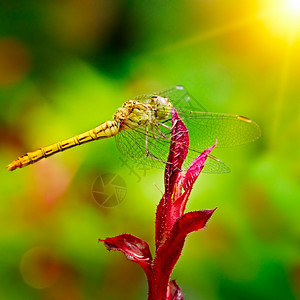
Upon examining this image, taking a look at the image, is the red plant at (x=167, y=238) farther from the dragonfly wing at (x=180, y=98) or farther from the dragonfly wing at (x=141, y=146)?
the dragonfly wing at (x=180, y=98)

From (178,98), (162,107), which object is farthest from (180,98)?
(162,107)

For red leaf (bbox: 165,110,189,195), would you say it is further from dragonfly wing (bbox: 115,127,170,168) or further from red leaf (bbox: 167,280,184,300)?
dragonfly wing (bbox: 115,127,170,168)

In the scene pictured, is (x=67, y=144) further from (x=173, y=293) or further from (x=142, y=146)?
(x=173, y=293)

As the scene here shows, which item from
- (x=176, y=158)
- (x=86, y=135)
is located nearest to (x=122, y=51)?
(x=86, y=135)

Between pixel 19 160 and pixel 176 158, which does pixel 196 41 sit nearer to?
pixel 19 160

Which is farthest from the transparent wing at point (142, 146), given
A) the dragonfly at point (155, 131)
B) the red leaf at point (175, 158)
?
the red leaf at point (175, 158)

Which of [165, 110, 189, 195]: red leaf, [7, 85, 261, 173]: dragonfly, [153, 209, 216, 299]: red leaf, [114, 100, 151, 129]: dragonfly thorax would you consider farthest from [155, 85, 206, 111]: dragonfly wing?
[153, 209, 216, 299]: red leaf
